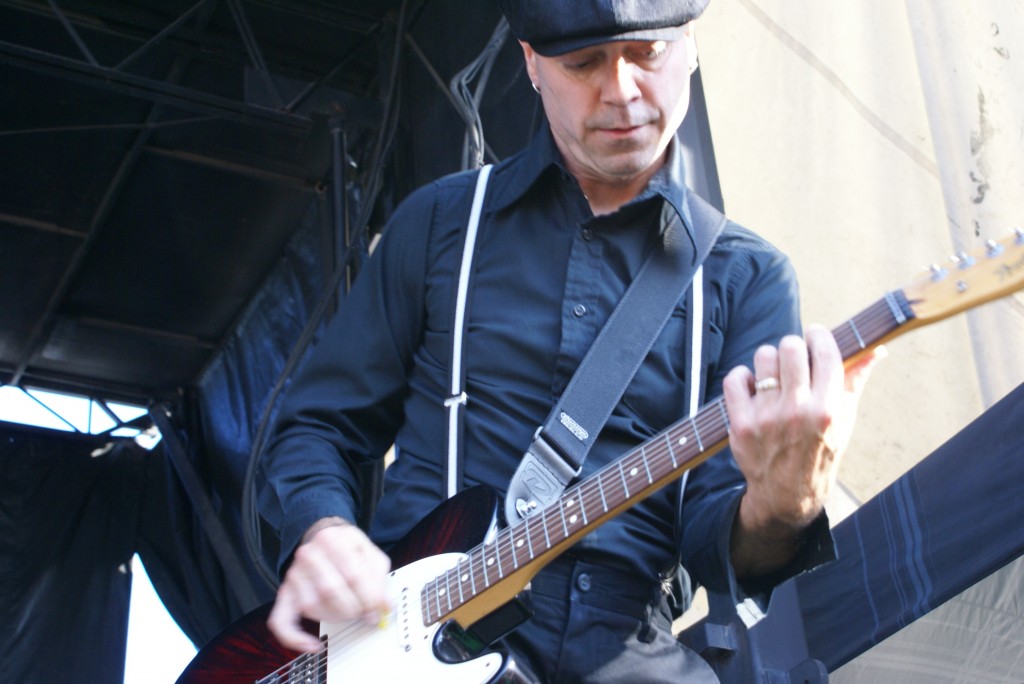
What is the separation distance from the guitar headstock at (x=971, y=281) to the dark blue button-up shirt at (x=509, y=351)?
34cm

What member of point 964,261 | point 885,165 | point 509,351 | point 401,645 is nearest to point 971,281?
point 964,261

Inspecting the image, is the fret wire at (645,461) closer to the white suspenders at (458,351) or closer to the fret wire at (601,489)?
the fret wire at (601,489)

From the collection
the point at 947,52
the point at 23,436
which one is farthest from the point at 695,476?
the point at 23,436

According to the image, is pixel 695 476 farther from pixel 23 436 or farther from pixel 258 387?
pixel 23 436

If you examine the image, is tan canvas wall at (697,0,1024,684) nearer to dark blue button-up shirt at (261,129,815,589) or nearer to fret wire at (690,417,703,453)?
dark blue button-up shirt at (261,129,815,589)

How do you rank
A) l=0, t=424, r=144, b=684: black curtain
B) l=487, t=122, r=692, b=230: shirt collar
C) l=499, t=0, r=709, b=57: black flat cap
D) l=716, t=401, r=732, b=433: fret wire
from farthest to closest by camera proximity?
l=0, t=424, r=144, b=684: black curtain → l=487, t=122, r=692, b=230: shirt collar → l=499, t=0, r=709, b=57: black flat cap → l=716, t=401, r=732, b=433: fret wire

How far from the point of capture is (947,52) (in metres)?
2.54

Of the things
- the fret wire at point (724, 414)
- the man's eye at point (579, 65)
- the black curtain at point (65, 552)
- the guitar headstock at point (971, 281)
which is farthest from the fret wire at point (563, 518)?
the black curtain at point (65, 552)

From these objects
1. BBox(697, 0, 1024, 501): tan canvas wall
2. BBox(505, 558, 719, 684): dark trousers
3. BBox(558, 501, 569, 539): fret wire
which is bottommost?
BBox(505, 558, 719, 684): dark trousers

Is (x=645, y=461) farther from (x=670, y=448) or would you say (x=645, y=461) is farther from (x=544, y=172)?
(x=544, y=172)

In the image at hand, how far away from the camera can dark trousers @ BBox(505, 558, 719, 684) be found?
4.99ft

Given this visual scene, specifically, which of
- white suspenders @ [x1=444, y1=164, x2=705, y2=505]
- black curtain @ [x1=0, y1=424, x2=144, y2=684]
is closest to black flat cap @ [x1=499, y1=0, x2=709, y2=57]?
white suspenders @ [x1=444, y1=164, x2=705, y2=505]

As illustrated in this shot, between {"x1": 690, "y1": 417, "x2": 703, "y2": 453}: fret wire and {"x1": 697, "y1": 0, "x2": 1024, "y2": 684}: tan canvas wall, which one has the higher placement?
{"x1": 697, "y1": 0, "x2": 1024, "y2": 684}: tan canvas wall

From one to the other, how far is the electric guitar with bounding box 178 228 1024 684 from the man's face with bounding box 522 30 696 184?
1.39ft
